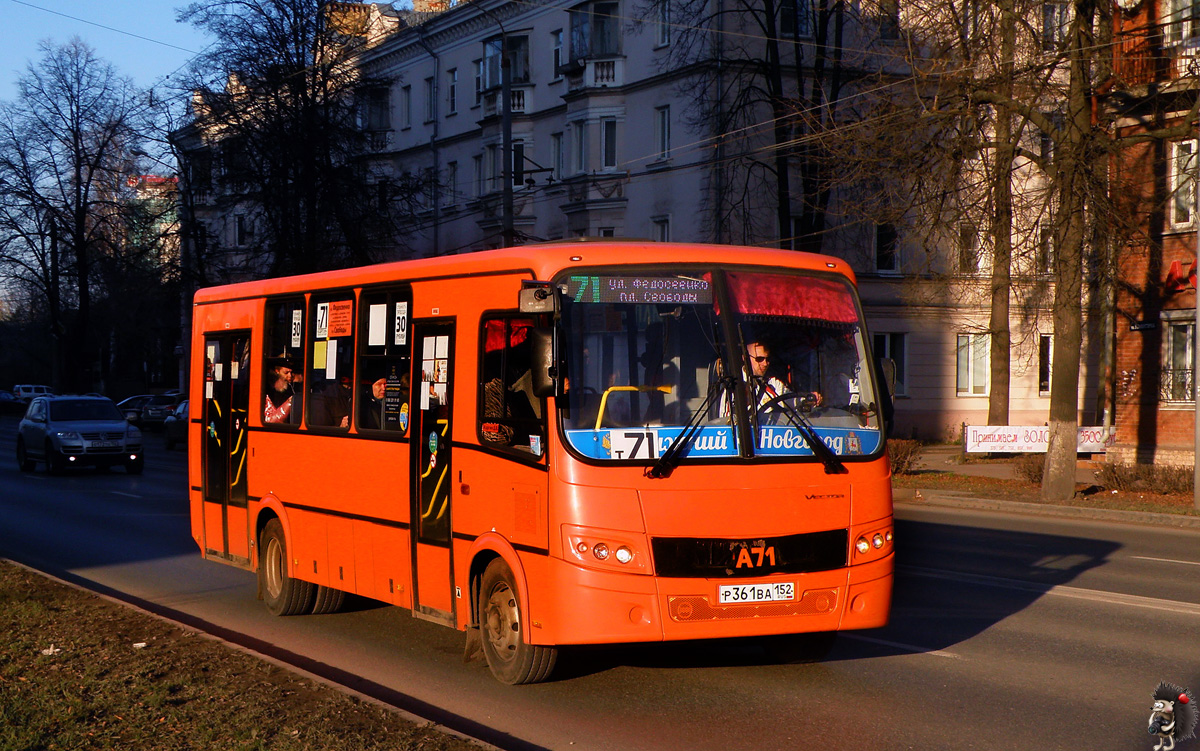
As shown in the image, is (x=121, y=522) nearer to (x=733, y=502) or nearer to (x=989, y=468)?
(x=733, y=502)

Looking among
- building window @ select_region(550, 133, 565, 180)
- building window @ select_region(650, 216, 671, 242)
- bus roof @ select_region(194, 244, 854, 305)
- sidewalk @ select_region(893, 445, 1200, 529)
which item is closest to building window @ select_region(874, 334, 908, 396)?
building window @ select_region(650, 216, 671, 242)

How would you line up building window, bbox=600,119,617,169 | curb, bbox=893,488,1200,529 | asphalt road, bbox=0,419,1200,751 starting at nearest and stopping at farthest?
asphalt road, bbox=0,419,1200,751 → curb, bbox=893,488,1200,529 → building window, bbox=600,119,617,169

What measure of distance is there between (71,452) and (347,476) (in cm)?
2165

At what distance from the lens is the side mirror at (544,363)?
7.38m

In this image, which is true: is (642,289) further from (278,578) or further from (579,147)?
(579,147)

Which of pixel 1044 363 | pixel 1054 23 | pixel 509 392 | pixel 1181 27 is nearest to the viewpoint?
pixel 509 392

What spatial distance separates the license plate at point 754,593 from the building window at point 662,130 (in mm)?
36084

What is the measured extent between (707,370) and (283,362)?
15.5 ft

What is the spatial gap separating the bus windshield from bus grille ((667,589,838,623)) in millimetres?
780

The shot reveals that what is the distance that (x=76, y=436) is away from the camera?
29.5 m

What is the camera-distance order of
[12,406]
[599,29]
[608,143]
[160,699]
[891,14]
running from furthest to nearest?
1. [12,406]
2. [599,29]
3. [608,143]
4. [891,14]
5. [160,699]

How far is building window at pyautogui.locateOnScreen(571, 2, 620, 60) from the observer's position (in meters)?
44.8

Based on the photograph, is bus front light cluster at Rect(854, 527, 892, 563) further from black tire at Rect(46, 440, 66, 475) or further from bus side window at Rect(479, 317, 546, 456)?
black tire at Rect(46, 440, 66, 475)

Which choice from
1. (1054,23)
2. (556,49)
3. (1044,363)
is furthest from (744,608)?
(1044,363)
